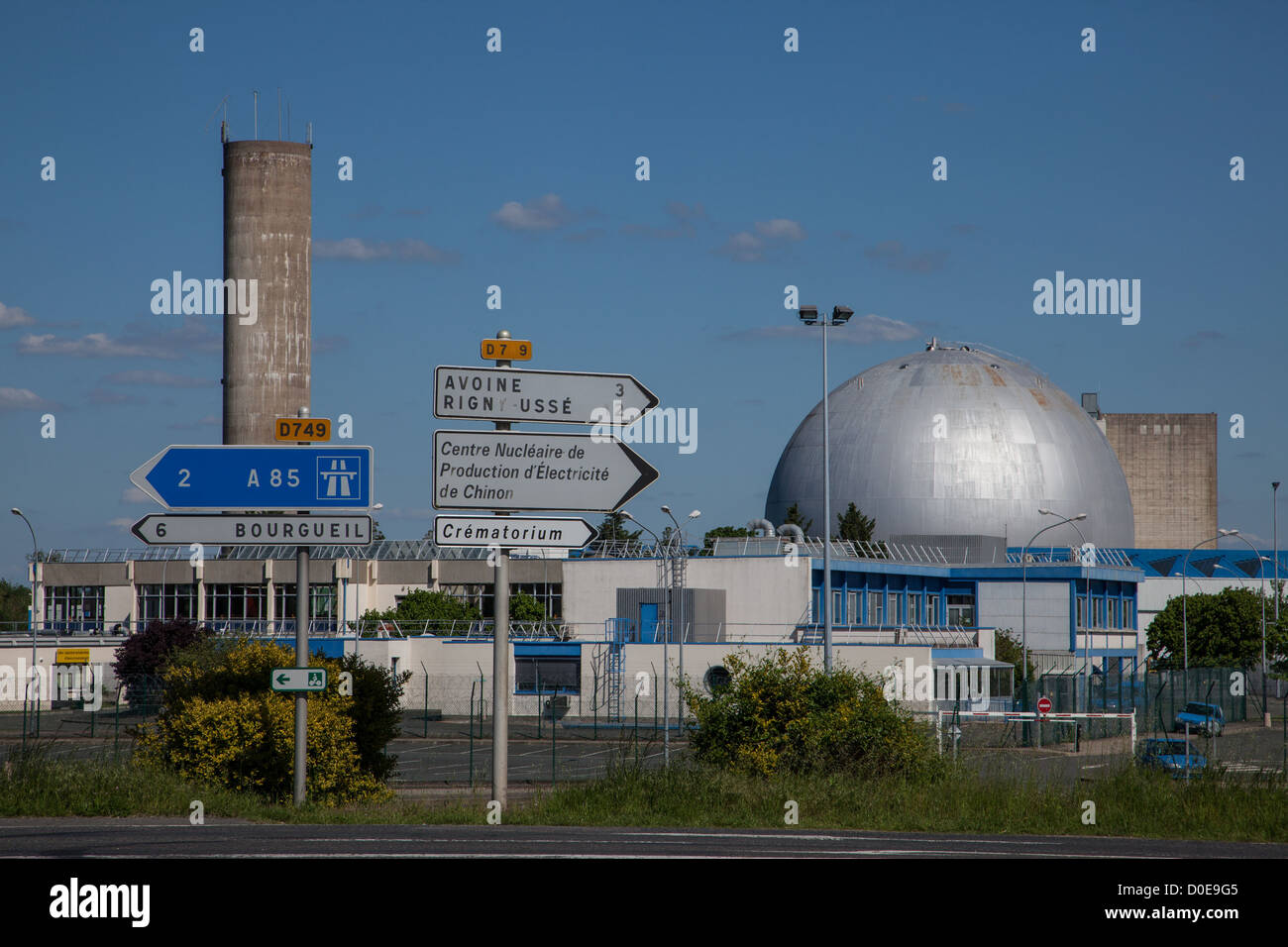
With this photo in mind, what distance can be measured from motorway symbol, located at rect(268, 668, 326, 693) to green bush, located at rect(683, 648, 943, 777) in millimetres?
5681

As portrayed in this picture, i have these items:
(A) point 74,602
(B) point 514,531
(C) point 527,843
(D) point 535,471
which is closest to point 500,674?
(B) point 514,531

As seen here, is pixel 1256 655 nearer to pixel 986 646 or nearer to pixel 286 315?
pixel 986 646

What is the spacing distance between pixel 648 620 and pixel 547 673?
209 inches

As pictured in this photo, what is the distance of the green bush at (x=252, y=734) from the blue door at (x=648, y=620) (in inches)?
1563

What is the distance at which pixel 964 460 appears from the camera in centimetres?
8988

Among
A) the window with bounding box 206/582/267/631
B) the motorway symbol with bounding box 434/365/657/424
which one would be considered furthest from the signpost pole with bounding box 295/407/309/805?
the window with bounding box 206/582/267/631

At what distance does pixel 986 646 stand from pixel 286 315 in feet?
196

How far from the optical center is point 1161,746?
2208 centimetres

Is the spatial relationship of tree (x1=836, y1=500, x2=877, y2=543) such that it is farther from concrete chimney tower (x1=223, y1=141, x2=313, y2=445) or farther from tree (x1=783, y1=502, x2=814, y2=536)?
concrete chimney tower (x1=223, y1=141, x2=313, y2=445)

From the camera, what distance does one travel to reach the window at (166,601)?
85312 millimetres

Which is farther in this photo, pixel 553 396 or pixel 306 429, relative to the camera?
pixel 306 429

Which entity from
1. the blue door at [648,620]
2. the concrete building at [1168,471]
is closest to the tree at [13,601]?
the blue door at [648,620]

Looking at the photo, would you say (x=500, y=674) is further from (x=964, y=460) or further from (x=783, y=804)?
(x=964, y=460)
